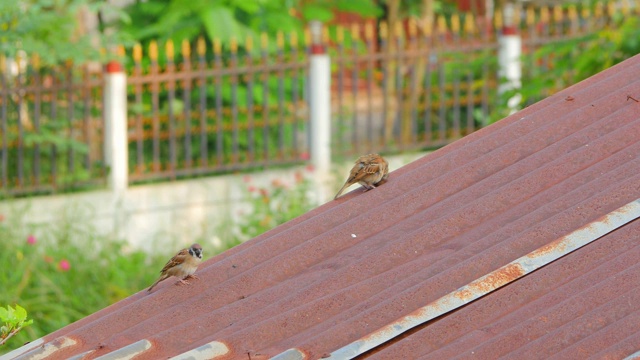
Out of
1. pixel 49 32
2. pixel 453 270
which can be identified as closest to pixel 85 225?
pixel 49 32

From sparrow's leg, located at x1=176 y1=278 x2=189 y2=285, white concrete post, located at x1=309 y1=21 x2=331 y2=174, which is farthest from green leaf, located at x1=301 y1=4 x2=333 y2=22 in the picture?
sparrow's leg, located at x1=176 y1=278 x2=189 y2=285

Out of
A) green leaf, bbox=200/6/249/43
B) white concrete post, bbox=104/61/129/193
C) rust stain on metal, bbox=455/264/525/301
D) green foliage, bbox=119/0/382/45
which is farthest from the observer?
green foliage, bbox=119/0/382/45

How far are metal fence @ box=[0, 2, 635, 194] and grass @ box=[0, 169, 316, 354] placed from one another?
149 cm

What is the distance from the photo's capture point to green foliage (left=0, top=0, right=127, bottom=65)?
29.1 feet

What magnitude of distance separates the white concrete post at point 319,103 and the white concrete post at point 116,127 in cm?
199

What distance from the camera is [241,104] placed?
38.0 feet

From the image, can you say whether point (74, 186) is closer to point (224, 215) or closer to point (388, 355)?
point (224, 215)

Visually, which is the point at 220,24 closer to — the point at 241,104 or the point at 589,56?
the point at 241,104

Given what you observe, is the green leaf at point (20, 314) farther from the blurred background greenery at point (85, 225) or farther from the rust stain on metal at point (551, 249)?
the blurred background greenery at point (85, 225)

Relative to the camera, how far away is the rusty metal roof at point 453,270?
283cm

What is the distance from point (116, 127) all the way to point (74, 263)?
248 centimetres

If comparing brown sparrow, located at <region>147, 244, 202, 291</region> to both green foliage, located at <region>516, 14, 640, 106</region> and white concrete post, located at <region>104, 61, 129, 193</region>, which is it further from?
white concrete post, located at <region>104, 61, 129, 193</region>

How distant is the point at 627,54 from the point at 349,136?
14.8 feet

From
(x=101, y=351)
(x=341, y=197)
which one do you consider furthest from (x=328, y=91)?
(x=101, y=351)
